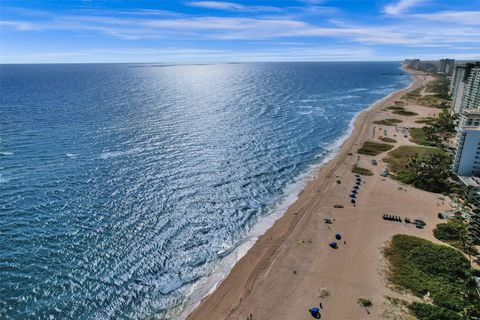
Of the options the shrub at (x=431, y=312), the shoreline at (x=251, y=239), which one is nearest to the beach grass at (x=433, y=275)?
the shrub at (x=431, y=312)

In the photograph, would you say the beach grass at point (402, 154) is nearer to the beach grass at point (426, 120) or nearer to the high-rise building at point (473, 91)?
the beach grass at point (426, 120)

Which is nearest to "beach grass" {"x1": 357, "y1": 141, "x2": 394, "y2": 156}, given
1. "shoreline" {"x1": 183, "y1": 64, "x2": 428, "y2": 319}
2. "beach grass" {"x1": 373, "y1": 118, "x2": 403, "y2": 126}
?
"shoreline" {"x1": 183, "y1": 64, "x2": 428, "y2": 319}

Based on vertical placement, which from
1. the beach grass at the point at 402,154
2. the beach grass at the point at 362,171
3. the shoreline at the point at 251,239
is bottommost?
the shoreline at the point at 251,239

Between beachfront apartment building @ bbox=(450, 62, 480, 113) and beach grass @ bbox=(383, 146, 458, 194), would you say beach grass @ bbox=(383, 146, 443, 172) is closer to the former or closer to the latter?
beach grass @ bbox=(383, 146, 458, 194)

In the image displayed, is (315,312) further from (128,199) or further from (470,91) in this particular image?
(470,91)

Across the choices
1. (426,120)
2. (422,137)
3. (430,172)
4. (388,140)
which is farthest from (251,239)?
(426,120)

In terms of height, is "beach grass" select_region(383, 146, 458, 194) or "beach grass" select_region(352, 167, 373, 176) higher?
A: "beach grass" select_region(383, 146, 458, 194)

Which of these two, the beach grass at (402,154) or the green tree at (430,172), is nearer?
the green tree at (430,172)
